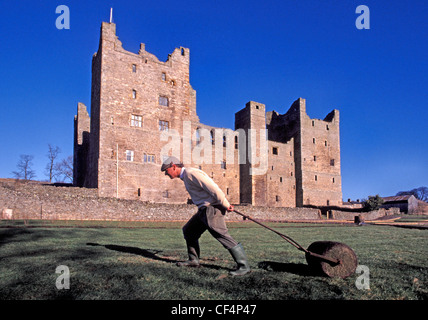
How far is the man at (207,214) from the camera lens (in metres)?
4.80

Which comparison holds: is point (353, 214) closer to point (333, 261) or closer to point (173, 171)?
point (333, 261)

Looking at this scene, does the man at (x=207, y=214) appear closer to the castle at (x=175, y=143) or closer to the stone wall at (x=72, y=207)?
the stone wall at (x=72, y=207)

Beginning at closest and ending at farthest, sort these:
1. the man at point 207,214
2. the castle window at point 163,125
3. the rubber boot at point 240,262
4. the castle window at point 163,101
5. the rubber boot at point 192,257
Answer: the rubber boot at point 240,262 < the man at point 207,214 < the rubber boot at point 192,257 < the castle window at point 163,125 < the castle window at point 163,101

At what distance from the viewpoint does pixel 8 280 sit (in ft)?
13.3

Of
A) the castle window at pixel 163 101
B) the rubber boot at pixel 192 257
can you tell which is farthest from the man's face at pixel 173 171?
the castle window at pixel 163 101

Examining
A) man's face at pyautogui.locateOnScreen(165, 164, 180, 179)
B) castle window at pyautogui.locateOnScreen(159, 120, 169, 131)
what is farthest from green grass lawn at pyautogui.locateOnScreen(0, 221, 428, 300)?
castle window at pyautogui.locateOnScreen(159, 120, 169, 131)

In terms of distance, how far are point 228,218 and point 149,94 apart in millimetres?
16403

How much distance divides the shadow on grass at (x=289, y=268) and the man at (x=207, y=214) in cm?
64

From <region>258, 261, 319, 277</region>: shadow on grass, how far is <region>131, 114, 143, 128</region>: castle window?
29028mm

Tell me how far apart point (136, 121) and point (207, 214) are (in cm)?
2935

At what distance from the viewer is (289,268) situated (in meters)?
5.13

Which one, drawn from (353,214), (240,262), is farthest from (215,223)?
(353,214)

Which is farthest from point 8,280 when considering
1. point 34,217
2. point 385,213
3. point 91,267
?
point 385,213

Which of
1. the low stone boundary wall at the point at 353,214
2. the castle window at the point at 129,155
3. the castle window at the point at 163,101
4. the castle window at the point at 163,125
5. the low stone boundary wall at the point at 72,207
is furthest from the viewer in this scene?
the low stone boundary wall at the point at 353,214
